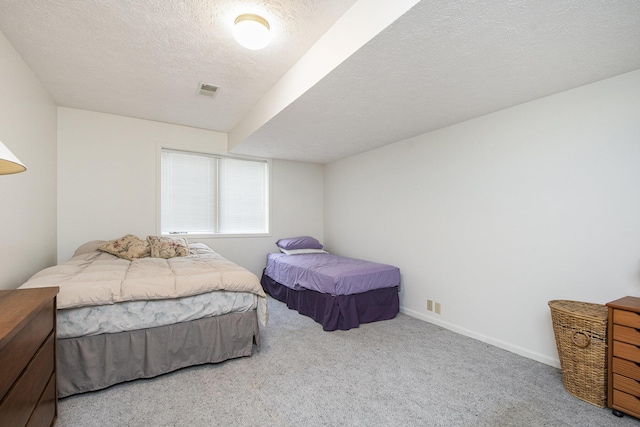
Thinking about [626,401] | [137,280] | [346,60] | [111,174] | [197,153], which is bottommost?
[626,401]

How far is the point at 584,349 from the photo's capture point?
1.90 metres

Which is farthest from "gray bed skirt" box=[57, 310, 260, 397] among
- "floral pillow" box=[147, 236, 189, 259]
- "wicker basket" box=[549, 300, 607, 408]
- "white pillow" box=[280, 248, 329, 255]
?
"wicker basket" box=[549, 300, 607, 408]

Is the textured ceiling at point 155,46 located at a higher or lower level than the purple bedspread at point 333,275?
higher

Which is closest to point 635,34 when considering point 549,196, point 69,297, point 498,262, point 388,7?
point 549,196

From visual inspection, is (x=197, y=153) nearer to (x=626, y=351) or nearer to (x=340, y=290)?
(x=340, y=290)

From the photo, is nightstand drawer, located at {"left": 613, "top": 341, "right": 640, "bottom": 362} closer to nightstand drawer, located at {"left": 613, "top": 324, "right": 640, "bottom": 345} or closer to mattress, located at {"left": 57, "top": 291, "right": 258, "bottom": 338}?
nightstand drawer, located at {"left": 613, "top": 324, "right": 640, "bottom": 345}

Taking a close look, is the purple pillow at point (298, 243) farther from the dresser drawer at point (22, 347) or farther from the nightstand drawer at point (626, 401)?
the nightstand drawer at point (626, 401)

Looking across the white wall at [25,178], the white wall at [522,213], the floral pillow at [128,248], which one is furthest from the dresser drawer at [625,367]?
the white wall at [25,178]

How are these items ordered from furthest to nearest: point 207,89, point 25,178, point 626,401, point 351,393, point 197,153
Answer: point 197,153
point 207,89
point 25,178
point 351,393
point 626,401

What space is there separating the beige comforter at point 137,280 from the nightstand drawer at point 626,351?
2.35 metres

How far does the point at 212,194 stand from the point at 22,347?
343 centimetres

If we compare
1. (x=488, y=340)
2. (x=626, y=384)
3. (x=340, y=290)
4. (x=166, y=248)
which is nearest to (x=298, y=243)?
(x=340, y=290)

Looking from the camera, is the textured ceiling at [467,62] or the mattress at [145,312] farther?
the mattress at [145,312]

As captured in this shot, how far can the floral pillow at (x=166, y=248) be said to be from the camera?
3123 millimetres
